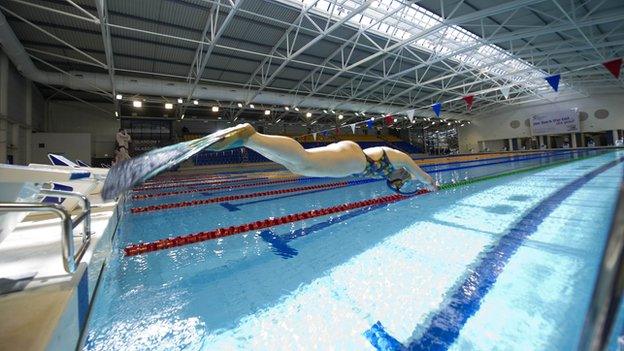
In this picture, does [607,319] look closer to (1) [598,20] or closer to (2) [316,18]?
(2) [316,18]

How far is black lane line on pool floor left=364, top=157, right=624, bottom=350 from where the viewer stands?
61.6 inches

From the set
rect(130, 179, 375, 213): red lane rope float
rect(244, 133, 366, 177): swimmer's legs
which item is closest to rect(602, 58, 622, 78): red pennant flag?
rect(130, 179, 375, 213): red lane rope float

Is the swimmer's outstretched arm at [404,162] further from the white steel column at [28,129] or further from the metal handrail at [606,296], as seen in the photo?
the white steel column at [28,129]

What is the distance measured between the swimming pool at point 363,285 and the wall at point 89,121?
52.3 ft

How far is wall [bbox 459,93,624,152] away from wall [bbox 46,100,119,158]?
32.5 m

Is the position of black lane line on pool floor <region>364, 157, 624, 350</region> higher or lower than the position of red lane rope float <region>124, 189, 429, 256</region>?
lower

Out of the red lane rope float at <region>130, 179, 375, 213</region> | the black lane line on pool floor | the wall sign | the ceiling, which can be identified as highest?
the ceiling

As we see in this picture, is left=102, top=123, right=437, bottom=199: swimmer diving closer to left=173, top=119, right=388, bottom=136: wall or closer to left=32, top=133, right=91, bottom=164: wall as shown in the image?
left=32, top=133, right=91, bottom=164: wall

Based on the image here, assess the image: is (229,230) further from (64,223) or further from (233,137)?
(64,223)

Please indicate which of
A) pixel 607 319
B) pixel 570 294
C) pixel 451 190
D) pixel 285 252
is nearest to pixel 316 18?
pixel 451 190

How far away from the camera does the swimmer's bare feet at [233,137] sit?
5.67 feet

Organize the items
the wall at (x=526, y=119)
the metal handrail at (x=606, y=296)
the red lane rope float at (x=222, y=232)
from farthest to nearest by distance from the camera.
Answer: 1. the wall at (x=526, y=119)
2. the red lane rope float at (x=222, y=232)
3. the metal handrail at (x=606, y=296)

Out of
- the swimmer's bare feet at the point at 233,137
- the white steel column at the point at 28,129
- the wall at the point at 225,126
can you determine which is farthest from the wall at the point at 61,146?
the swimmer's bare feet at the point at 233,137

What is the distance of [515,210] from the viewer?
171 inches
